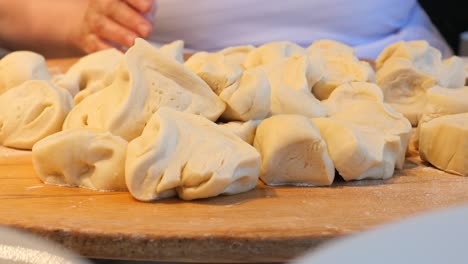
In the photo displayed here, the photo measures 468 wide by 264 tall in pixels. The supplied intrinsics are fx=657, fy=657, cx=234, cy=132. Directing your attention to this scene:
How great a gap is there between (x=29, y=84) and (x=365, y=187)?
0.87 meters

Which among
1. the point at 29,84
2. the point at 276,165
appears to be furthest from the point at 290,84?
the point at 29,84

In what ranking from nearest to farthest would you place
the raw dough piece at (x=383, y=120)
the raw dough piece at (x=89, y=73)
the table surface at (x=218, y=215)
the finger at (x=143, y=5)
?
1. the table surface at (x=218, y=215)
2. the raw dough piece at (x=383, y=120)
3. the raw dough piece at (x=89, y=73)
4. the finger at (x=143, y=5)

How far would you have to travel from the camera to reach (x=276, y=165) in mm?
1335

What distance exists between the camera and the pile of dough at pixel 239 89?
4.64ft

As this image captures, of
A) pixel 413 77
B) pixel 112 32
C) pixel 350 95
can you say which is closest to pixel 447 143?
pixel 350 95

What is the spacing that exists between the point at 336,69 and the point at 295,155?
1.76 feet

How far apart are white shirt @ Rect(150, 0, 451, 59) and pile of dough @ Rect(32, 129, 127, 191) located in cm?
140

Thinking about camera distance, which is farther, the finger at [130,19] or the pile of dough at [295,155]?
the finger at [130,19]

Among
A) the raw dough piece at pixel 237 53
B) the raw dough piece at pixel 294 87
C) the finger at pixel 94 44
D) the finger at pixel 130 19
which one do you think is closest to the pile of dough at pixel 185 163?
the raw dough piece at pixel 294 87

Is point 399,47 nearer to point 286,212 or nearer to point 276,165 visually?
point 276,165

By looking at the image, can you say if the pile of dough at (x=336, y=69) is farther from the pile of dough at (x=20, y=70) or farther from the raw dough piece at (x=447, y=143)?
the pile of dough at (x=20, y=70)

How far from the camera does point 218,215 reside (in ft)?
3.88

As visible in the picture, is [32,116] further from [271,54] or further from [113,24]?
[113,24]

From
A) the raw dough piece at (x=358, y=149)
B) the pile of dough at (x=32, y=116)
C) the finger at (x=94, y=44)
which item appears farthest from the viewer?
the finger at (x=94, y=44)
